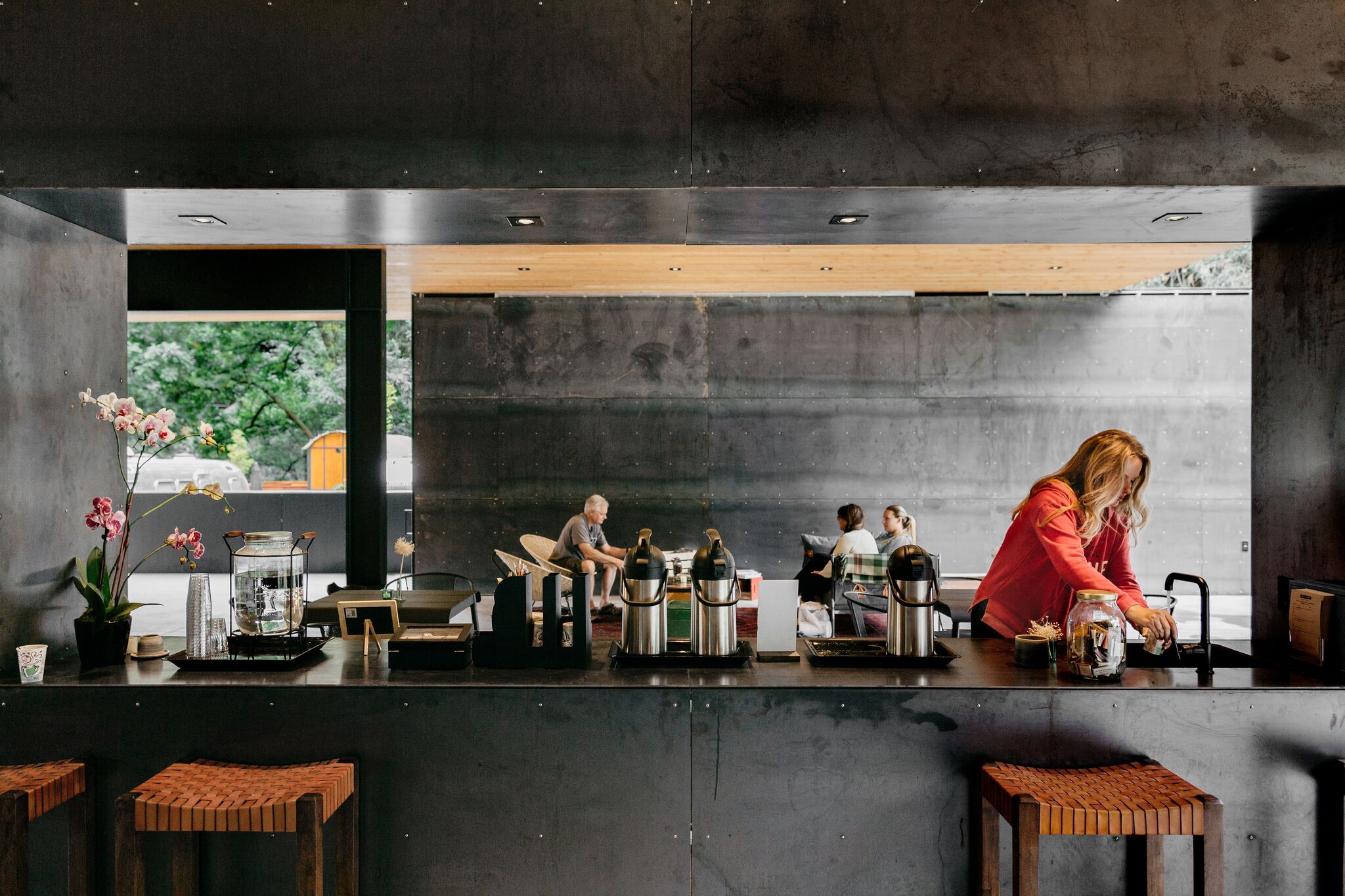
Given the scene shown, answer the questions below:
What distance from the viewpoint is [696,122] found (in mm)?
2449

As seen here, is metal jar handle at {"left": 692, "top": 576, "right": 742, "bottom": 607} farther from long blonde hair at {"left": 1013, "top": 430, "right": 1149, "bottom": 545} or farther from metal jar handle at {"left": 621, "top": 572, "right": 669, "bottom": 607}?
long blonde hair at {"left": 1013, "top": 430, "right": 1149, "bottom": 545}

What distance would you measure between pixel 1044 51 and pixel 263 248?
21.1 ft

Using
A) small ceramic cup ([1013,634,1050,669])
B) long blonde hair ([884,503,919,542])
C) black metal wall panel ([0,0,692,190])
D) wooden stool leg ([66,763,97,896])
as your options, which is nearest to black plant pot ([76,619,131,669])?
wooden stool leg ([66,763,97,896])

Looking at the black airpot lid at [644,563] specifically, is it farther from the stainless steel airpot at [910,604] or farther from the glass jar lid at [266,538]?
the glass jar lid at [266,538]

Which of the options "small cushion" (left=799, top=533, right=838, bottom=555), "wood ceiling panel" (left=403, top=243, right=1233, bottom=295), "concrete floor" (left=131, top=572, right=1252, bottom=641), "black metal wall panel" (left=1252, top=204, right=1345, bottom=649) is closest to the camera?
"black metal wall panel" (left=1252, top=204, right=1345, bottom=649)

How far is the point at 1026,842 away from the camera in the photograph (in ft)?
6.61

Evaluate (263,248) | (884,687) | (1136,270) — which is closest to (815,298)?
(1136,270)

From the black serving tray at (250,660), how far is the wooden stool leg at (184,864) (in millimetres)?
458

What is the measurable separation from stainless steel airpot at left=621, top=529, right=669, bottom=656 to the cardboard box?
6.46 feet

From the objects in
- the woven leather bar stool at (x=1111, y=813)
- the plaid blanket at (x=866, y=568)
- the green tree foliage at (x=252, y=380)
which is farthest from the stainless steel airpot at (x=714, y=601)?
the green tree foliage at (x=252, y=380)

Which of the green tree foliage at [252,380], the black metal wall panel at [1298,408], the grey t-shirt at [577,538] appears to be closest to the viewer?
the black metal wall panel at [1298,408]

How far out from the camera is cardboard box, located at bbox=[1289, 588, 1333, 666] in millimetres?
2500

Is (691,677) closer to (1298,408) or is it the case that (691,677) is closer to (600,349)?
(1298,408)

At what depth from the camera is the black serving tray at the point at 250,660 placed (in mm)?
2484
